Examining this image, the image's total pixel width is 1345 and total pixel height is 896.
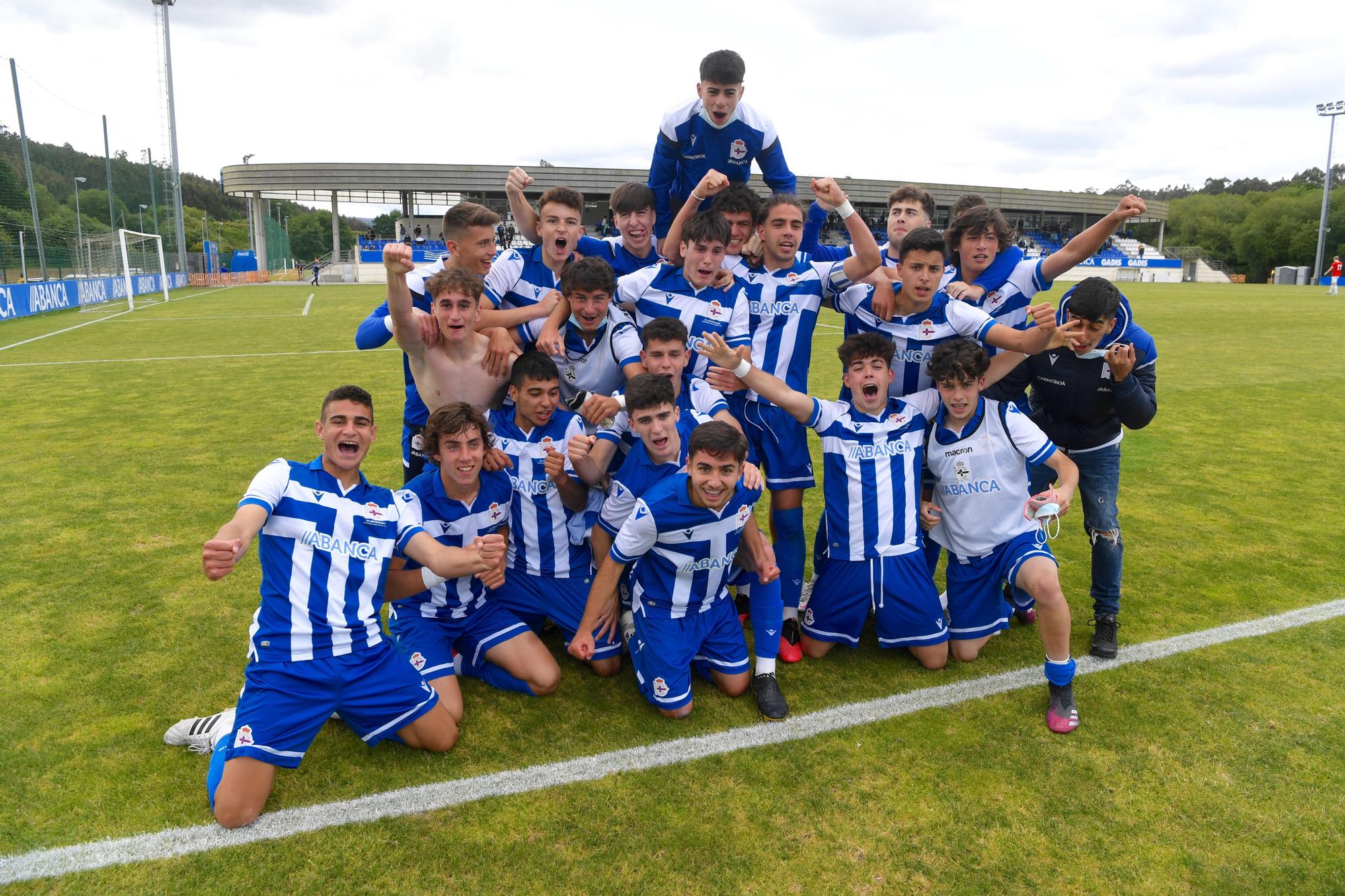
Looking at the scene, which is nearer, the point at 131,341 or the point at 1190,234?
the point at 131,341

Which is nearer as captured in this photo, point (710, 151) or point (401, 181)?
point (710, 151)

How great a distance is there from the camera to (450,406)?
3615mm

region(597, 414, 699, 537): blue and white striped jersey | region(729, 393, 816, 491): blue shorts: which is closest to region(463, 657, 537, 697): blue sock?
region(597, 414, 699, 537): blue and white striped jersey

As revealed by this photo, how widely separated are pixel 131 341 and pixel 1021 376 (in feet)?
59.6

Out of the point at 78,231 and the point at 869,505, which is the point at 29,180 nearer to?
the point at 78,231

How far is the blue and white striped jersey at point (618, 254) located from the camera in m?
5.01

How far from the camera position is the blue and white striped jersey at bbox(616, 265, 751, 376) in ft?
14.3

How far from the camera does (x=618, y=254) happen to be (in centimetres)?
507

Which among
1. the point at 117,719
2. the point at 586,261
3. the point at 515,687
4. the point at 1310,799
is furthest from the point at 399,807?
the point at 1310,799

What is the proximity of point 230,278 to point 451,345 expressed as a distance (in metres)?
49.8

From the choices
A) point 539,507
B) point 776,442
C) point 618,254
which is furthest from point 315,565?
point 618,254

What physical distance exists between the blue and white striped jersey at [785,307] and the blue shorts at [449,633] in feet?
5.94

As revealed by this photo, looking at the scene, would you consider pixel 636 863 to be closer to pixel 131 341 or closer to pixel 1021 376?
pixel 1021 376

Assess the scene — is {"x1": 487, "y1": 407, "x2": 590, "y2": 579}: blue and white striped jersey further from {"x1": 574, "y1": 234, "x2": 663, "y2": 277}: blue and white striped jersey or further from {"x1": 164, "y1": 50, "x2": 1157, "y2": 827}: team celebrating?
{"x1": 574, "y1": 234, "x2": 663, "y2": 277}: blue and white striped jersey
